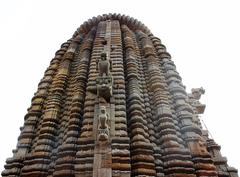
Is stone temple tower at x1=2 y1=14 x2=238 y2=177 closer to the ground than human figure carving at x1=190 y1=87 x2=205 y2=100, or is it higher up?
closer to the ground

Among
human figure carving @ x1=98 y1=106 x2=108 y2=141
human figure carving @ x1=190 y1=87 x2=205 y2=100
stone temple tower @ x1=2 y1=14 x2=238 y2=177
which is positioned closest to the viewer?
human figure carving @ x1=98 y1=106 x2=108 y2=141

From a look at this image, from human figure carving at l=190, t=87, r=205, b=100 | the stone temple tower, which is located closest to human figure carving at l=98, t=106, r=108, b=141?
the stone temple tower

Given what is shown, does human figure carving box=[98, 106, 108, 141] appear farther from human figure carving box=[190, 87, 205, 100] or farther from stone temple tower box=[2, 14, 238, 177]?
human figure carving box=[190, 87, 205, 100]

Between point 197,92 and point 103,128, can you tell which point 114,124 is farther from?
point 197,92

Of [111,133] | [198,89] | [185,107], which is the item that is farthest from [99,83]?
[198,89]

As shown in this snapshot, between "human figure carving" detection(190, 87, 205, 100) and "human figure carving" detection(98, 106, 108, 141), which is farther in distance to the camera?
"human figure carving" detection(190, 87, 205, 100)

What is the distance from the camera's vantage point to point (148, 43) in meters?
14.6

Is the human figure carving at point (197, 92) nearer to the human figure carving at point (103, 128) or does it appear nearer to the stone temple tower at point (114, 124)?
the stone temple tower at point (114, 124)

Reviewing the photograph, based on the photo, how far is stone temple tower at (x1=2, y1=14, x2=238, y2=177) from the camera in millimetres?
7699

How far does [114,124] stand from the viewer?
8.47 m

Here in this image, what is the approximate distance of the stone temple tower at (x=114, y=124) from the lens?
303 inches

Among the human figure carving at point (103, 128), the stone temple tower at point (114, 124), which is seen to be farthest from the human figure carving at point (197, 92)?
the human figure carving at point (103, 128)

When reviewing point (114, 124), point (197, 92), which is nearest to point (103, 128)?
point (114, 124)

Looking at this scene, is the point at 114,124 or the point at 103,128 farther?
the point at 114,124
